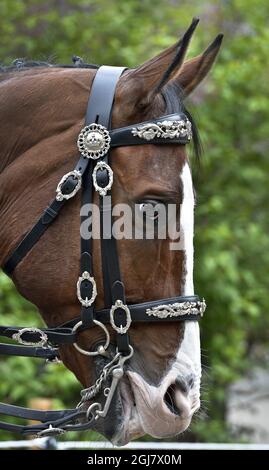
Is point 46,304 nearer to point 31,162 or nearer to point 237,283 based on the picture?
point 31,162

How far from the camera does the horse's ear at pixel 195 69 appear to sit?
3176mm

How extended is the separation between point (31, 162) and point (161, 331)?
738mm

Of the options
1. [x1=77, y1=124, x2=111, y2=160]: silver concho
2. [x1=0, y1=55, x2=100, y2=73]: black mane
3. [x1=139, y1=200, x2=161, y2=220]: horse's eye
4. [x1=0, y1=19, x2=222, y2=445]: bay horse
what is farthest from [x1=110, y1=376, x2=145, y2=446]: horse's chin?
[x1=0, y1=55, x2=100, y2=73]: black mane

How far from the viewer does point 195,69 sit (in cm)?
320

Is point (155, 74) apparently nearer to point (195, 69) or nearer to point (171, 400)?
point (195, 69)

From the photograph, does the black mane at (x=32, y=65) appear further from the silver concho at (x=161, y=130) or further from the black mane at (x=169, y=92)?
the silver concho at (x=161, y=130)

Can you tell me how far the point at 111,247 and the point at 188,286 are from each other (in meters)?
0.29

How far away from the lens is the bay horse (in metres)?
2.92

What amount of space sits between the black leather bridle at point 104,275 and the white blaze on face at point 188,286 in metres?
0.05

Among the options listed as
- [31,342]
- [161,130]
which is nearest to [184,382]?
[31,342]

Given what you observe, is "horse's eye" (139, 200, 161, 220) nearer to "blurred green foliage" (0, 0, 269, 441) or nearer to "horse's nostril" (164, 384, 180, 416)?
"horse's nostril" (164, 384, 180, 416)

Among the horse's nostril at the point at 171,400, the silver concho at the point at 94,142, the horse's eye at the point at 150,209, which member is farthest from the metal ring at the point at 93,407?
the silver concho at the point at 94,142
